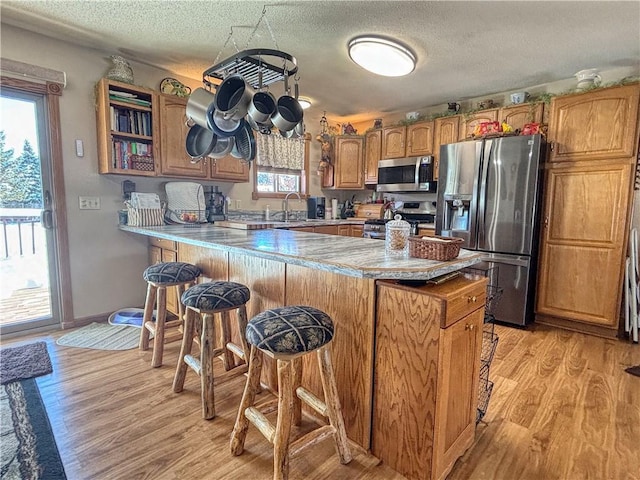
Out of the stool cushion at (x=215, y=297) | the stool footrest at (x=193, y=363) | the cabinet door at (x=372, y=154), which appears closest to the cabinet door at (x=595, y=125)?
the cabinet door at (x=372, y=154)

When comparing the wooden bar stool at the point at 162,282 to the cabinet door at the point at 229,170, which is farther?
the cabinet door at the point at 229,170

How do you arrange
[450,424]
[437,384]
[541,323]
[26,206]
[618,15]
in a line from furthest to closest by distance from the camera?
[541,323]
[26,206]
[618,15]
[450,424]
[437,384]

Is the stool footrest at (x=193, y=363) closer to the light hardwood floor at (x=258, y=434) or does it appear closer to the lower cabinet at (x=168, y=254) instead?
the light hardwood floor at (x=258, y=434)

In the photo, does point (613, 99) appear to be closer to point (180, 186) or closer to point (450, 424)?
point (450, 424)

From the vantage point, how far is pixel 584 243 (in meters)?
3.01

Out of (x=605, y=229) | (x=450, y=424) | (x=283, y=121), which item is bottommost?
(x=450, y=424)

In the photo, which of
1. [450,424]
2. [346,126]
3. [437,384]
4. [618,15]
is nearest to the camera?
[437,384]

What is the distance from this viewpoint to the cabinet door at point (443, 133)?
3.93m

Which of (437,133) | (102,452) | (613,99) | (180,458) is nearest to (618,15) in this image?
(613,99)

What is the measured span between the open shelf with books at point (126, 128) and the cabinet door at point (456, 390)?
2.95 meters

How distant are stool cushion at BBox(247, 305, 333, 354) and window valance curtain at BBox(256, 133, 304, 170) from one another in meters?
3.14

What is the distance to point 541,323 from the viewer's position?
11.0ft

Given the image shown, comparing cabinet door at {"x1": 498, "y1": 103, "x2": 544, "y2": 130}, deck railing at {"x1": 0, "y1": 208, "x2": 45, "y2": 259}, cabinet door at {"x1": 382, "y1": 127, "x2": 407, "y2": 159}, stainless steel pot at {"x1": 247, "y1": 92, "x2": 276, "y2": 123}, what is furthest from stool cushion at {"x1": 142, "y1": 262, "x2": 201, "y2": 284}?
cabinet door at {"x1": 498, "y1": 103, "x2": 544, "y2": 130}

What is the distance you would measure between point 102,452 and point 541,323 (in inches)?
148
